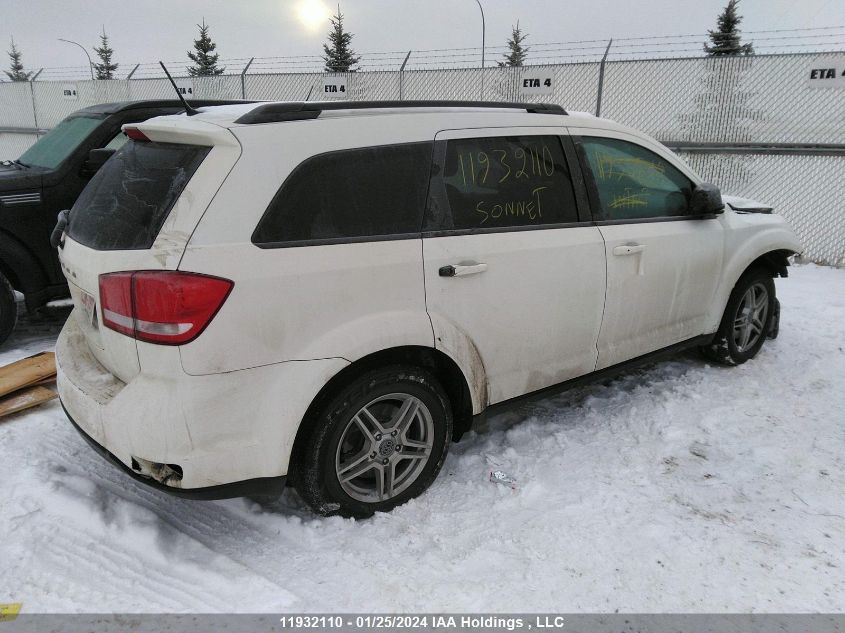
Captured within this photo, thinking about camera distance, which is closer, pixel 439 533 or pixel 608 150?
pixel 439 533

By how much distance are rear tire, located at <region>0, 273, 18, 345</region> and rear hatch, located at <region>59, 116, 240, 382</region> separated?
245 cm

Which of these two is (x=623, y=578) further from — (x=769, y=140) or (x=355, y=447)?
(x=769, y=140)

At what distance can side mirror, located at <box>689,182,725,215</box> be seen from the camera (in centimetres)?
397

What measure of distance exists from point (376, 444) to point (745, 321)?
134 inches

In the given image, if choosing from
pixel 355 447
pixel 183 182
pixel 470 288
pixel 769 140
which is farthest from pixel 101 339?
pixel 769 140

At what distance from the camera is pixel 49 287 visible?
4.95 meters

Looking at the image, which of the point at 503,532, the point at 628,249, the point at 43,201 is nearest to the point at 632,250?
the point at 628,249

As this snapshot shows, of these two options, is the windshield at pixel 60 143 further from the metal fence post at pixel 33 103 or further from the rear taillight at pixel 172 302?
the metal fence post at pixel 33 103

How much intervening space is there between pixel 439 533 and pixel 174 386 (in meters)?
1.35

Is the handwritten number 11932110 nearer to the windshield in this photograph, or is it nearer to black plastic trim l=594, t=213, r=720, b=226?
black plastic trim l=594, t=213, r=720, b=226

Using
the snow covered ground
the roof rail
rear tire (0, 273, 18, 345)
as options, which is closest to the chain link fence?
the snow covered ground

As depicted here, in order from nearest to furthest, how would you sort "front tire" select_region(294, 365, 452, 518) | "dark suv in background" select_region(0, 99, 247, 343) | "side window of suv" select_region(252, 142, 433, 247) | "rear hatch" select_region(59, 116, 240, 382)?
"rear hatch" select_region(59, 116, 240, 382) → "side window of suv" select_region(252, 142, 433, 247) → "front tire" select_region(294, 365, 452, 518) → "dark suv in background" select_region(0, 99, 247, 343)
